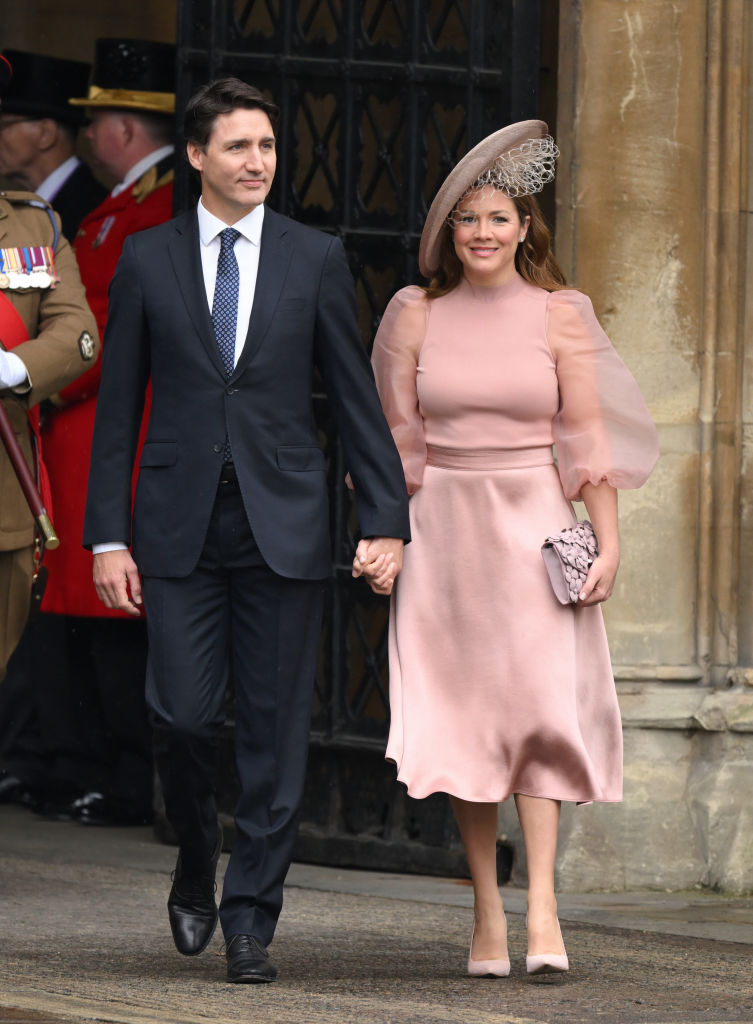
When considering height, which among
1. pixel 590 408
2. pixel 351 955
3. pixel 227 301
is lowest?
pixel 351 955

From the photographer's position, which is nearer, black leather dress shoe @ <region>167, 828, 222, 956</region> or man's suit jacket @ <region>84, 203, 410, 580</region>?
man's suit jacket @ <region>84, 203, 410, 580</region>

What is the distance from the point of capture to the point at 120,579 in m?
5.50

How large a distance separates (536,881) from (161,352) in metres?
1.49

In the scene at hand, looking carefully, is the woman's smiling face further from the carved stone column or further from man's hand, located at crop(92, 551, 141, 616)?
the carved stone column

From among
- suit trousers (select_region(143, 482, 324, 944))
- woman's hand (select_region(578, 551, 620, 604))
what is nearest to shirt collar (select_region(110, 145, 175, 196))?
suit trousers (select_region(143, 482, 324, 944))

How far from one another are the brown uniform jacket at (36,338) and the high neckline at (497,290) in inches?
46.4

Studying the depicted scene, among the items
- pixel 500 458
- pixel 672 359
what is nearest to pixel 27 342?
pixel 500 458

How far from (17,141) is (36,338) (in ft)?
8.36

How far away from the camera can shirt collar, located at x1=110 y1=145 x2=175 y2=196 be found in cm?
827

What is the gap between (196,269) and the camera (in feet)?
18.0

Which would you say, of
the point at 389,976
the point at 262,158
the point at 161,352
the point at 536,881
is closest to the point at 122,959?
the point at 389,976

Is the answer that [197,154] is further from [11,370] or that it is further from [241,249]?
[11,370]

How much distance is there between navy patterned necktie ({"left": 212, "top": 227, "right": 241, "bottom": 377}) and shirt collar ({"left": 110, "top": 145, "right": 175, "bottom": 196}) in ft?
9.29

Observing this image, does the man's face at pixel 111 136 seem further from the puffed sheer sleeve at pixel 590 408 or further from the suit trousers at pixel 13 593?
the puffed sheer sleeve at pixel 590 408
